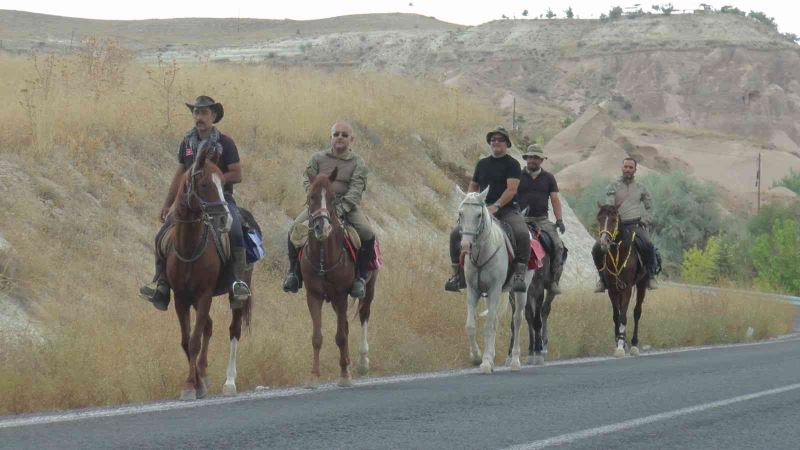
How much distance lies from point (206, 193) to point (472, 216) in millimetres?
4474

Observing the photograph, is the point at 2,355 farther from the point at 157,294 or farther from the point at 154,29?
the point at 154,29

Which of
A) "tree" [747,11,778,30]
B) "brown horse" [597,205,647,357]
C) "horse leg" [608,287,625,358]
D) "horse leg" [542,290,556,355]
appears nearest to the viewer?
"horse leg" [542,290,556,355]

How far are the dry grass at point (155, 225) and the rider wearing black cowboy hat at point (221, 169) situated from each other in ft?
3.08

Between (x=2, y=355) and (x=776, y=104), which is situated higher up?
(x=776, y=104)

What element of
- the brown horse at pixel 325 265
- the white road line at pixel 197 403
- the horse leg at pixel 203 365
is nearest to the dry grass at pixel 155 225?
the horse leg at pixel 203 365

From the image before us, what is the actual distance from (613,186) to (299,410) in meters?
11.6

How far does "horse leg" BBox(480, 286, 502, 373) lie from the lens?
52.6 ft

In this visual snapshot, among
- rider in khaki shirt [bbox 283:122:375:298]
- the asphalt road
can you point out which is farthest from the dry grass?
the asphalt road

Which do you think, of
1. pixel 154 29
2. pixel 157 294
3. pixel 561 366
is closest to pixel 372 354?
pixel 561 366

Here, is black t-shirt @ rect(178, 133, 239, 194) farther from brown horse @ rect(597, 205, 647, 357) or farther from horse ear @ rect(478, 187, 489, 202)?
brown horse @ rect(597, 205, 647, 357)

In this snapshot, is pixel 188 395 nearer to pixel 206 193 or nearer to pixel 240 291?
pixel 240 291

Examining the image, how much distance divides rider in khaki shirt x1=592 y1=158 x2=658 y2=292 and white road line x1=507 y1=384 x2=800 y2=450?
7967 millimetres

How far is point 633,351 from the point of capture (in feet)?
70.0

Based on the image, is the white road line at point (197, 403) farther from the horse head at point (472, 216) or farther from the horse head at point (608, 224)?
the horse head at point (608, 224)
